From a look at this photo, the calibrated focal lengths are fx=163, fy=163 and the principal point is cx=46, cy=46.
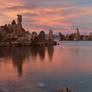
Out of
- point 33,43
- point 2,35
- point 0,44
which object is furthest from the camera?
point 2,35

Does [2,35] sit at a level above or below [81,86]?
above

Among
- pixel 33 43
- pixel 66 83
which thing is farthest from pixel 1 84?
pixel 33 43

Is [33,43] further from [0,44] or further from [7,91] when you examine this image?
[7,91]

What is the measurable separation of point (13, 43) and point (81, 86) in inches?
5889

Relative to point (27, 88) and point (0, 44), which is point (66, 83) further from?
point (0, 44)

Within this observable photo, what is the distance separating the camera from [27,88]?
23.0 metres

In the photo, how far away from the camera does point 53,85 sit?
2458 cm

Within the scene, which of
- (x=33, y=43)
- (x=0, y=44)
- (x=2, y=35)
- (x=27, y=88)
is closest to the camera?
(x=27, y=88)

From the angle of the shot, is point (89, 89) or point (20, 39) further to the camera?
point (20, 39)

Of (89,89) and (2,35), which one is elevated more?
(2,35)

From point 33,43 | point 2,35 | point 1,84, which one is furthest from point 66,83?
point 2,35

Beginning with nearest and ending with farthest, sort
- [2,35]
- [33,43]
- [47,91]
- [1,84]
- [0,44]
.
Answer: [47,91] → [1,84] → [0,44] → [33,43] → [2,35]

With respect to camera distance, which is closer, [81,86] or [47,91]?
[47,91]

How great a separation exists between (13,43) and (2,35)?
117ft
